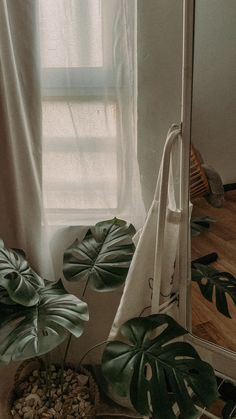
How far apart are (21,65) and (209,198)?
2.27 feet

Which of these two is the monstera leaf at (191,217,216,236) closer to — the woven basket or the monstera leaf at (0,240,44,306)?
the woven basket

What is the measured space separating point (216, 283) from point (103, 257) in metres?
0.34

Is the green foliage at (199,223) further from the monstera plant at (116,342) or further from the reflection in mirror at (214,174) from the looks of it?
the monstera plant at (116,342)

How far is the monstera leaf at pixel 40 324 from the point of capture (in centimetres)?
78

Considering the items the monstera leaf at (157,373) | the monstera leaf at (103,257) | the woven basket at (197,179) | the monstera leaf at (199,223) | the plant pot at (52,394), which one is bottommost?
the plant pot at (52,394)

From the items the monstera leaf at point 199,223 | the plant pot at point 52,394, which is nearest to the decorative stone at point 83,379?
the plant pot at point 52,394

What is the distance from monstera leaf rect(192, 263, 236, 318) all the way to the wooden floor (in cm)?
2

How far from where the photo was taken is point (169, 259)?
3.04 ft

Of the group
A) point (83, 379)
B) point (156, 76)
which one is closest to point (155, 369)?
point (83, 379)

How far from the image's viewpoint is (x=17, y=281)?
876mm

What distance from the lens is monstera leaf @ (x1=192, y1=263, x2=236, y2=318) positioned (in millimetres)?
933

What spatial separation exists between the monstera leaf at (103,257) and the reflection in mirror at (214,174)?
213 mm

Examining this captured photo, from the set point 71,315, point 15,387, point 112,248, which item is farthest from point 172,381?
point 15,387

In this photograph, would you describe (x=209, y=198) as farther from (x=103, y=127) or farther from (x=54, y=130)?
(x=54, y=130)
